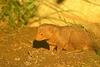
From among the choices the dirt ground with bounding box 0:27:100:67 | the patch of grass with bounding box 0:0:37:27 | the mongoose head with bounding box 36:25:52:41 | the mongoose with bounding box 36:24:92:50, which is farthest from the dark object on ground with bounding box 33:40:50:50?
the patch of grass with bounding box 0:0:37:27

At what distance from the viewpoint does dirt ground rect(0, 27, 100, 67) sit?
7.57 meters

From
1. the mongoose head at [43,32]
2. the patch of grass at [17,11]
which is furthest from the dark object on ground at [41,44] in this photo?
the patch of grass at [17,11]

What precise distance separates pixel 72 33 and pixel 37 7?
1.63m

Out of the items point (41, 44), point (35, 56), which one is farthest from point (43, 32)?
point (41, 44)

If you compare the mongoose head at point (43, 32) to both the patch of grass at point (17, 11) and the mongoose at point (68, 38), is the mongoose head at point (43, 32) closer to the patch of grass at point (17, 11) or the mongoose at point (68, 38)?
the mongoose at point (68, 38)

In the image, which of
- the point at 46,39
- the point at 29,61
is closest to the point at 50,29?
the point at 46,39

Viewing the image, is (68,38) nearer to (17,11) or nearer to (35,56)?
(35,56)

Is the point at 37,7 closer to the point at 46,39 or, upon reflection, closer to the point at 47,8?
the point at 47,8

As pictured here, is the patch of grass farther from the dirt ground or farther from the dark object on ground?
the dark object on ground

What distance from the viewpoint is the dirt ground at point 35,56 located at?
7574 mm

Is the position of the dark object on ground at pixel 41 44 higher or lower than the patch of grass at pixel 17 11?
lower

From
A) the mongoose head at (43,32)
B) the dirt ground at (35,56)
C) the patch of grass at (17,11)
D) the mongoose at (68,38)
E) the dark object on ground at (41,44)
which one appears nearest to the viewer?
the dirt ground at (35,56)

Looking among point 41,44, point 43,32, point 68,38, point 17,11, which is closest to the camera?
point 43,32

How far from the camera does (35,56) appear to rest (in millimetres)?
7914
